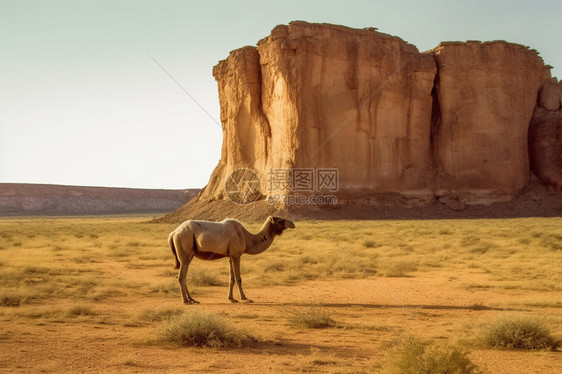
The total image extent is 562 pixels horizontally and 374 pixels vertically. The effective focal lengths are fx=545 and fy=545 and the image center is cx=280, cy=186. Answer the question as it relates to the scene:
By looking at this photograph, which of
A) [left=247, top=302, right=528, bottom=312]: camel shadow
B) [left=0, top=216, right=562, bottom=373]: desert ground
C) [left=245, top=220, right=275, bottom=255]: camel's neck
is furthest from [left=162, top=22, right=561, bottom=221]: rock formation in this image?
[left=247, top=302, right=528, bottom=312]: camel shadow

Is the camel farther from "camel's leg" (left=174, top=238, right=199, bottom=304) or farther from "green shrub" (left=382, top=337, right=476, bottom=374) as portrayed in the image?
"green shrub" (left=382, top=337, right=476, bottom=374)

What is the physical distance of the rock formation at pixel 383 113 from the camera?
4603cm

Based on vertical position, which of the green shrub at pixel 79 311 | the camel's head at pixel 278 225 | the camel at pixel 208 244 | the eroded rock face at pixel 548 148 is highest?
the eroded rock face at pixel 548 148

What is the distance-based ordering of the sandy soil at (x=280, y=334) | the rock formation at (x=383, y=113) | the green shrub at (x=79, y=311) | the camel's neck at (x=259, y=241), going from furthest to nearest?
the rock formation at (x=383, y=113)
the camel's neck at (x=259, y=241)
the green shrub at (x=79, y=311)
the sandy soil at (x=280, y=334)

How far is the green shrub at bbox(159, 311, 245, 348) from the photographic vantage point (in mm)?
7000

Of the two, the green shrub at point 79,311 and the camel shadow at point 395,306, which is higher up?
the green shrub at point 79,311

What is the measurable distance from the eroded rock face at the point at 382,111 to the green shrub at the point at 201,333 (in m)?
38.1

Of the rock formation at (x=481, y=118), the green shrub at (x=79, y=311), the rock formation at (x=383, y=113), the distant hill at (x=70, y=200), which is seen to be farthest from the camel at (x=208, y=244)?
the distant hill at (x=70, y=200)

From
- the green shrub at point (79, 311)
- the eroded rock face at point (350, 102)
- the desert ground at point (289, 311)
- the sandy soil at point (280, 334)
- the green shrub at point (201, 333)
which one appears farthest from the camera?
the eroded rock face at point (350, 102)

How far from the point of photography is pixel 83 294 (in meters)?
11.2

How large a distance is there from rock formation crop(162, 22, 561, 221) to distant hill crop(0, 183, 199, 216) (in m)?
54.5

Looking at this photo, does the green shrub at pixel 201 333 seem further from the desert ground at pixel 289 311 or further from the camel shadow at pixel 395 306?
the camel shadow at pixel 395 306

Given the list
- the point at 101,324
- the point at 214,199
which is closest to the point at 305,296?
the point at 101,324

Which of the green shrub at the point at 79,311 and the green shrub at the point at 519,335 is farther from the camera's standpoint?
the green shrub at the point at 79,311
